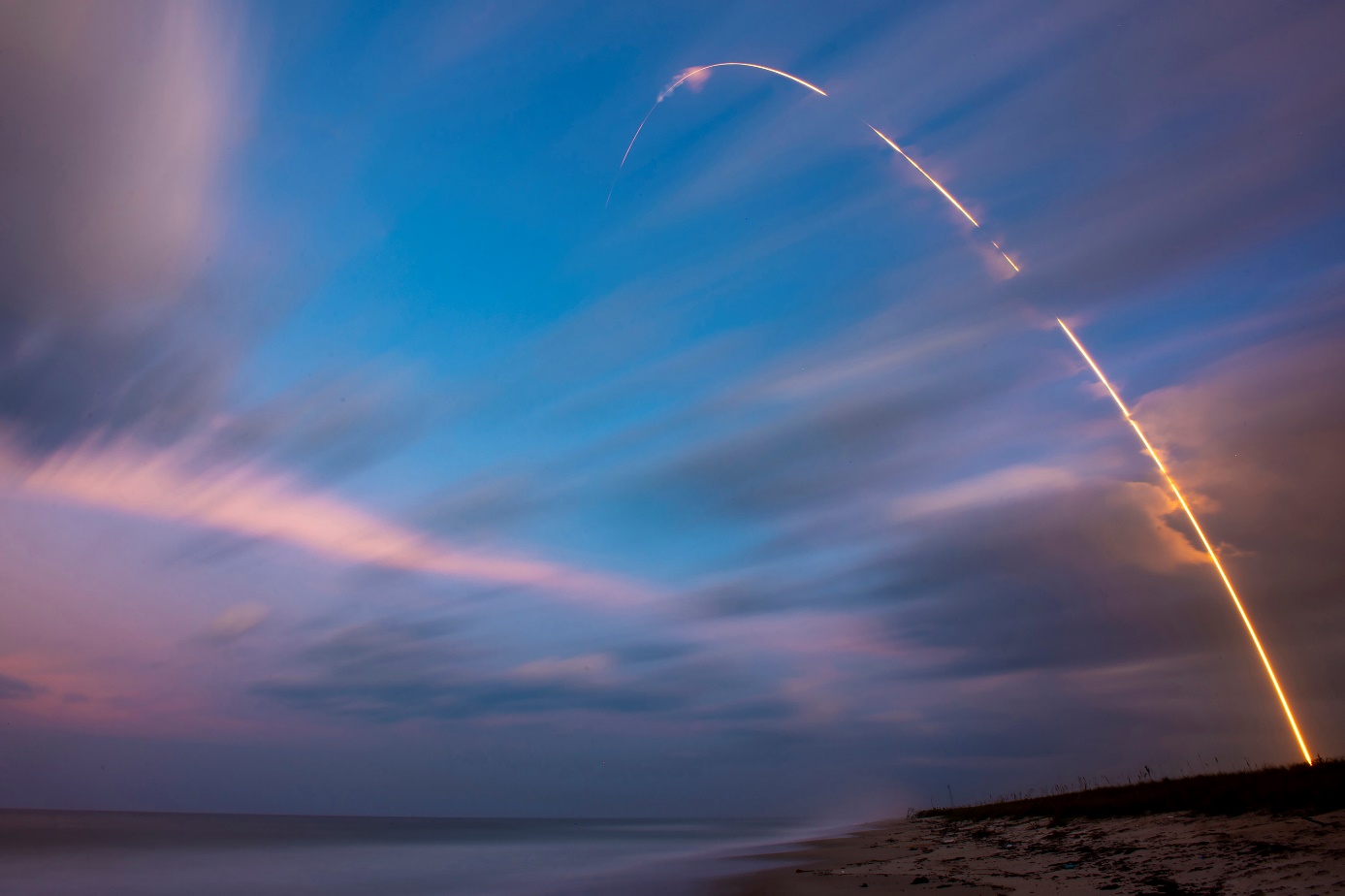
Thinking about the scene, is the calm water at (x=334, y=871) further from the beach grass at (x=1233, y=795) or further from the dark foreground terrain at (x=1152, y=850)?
the beach grass at (x=1233, y=795)

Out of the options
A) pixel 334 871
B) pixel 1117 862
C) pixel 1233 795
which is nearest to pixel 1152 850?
pixel 1117 862

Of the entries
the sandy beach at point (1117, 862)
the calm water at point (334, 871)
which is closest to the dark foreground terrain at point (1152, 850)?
the sandy beach at point (1117, 862)

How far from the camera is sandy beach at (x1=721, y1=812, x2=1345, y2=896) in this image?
14422 mm

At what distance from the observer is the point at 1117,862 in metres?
19.2

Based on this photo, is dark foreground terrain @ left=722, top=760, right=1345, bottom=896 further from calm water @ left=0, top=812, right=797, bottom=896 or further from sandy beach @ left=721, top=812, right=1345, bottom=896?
calm water @ left=0, top=812, right=797, bottom=896

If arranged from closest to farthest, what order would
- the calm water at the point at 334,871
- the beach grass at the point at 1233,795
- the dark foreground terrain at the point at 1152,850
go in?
the dark foreground terrain at the point at 1152,850 → the beach grass at the point at 1233,795 → the calm water at the point at 334,871

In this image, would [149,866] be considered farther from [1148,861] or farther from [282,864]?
[1148,861]

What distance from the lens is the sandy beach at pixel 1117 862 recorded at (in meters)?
14.4

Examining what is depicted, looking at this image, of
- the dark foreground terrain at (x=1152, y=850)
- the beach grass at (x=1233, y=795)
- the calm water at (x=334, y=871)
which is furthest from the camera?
the calm water at (x=334, y=871)

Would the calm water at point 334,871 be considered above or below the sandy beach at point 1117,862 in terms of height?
below

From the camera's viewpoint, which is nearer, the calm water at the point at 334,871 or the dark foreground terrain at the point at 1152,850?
the dark foreground terrain at the point at 1152,850

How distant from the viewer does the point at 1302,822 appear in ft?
53.8

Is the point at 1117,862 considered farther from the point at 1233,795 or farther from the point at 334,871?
the point at 334,871

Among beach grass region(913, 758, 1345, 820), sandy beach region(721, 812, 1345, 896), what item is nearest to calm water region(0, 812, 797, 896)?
sandy beach region(721, 812, 1345, 896)
